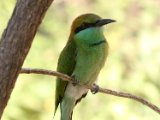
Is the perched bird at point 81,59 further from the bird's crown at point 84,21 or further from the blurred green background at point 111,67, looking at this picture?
the blurred green background at point 111,67

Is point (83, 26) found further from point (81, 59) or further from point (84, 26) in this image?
point (81, 59)

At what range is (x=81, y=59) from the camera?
1917mm

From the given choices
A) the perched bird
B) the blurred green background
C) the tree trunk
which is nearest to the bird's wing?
the perched bird

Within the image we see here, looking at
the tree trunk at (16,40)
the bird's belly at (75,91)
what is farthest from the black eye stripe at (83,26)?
the tree trunk at (16,40)

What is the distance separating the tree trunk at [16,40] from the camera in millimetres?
1111

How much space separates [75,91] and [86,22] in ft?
0.74

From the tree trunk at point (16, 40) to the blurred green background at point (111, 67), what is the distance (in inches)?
35.9

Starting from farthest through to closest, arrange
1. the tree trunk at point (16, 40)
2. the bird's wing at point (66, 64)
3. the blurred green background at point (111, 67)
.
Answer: the blurred green background at point (111, 67), the bird's wing at point (66, 64), the tree trunk at point (16, 40)

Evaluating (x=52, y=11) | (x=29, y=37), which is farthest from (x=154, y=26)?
(x=29, y=37)

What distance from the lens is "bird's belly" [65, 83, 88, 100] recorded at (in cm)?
189

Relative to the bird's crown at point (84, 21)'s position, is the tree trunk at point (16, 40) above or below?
above

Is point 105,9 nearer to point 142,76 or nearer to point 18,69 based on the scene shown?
point 142,76

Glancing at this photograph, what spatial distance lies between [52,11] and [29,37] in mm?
1828

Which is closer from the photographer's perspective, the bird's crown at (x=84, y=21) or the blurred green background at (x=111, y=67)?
the bird's crown at (x=84, y=21)
